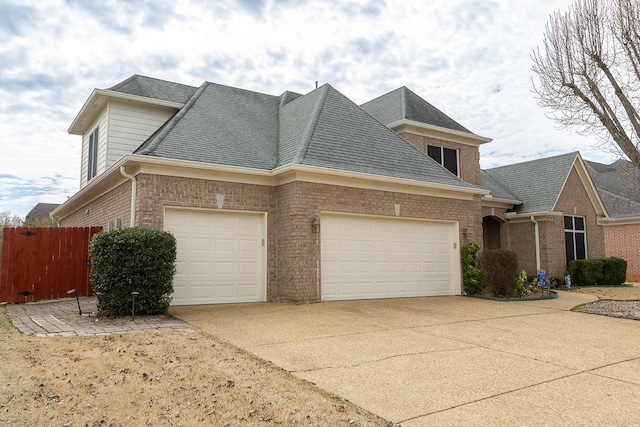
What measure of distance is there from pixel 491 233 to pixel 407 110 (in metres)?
7.32

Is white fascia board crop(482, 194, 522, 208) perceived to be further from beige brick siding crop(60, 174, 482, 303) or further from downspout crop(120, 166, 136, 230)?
downspout crop(120, 166, 136, 230)

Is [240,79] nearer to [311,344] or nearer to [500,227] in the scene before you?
[500,227]

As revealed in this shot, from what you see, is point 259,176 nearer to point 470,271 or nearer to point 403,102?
point 470,271

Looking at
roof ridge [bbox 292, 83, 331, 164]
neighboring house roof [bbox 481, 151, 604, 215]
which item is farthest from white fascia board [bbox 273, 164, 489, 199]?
neighboring house roof [bbox 481, 151, 604, 215]

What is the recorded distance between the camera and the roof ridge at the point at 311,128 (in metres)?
10.9

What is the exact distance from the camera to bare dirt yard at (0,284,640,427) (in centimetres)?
357

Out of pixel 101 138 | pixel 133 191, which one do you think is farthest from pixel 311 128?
pixel 101 138

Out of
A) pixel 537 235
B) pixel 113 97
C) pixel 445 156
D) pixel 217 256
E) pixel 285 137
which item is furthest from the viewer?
pixel 537 235

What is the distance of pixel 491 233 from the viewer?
20047 mm

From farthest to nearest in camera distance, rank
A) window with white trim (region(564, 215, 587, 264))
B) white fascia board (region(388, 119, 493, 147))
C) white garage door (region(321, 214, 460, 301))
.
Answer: window with white trim (region(564, 215, 587, 264)) → white fascia board (region(388, 119, 493, 147)) → white garage door (region(321, 214, 460, 301))

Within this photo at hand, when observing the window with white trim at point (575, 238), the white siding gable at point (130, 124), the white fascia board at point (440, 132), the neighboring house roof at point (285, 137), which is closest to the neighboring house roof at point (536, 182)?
the window with white trim at point (575, 238)

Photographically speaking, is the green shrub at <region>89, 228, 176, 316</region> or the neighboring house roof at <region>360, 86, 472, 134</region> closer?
the green shrub at <region>89, 228, 176, 316</region>

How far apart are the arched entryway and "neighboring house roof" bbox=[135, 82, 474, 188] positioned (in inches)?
290

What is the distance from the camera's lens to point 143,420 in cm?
354
